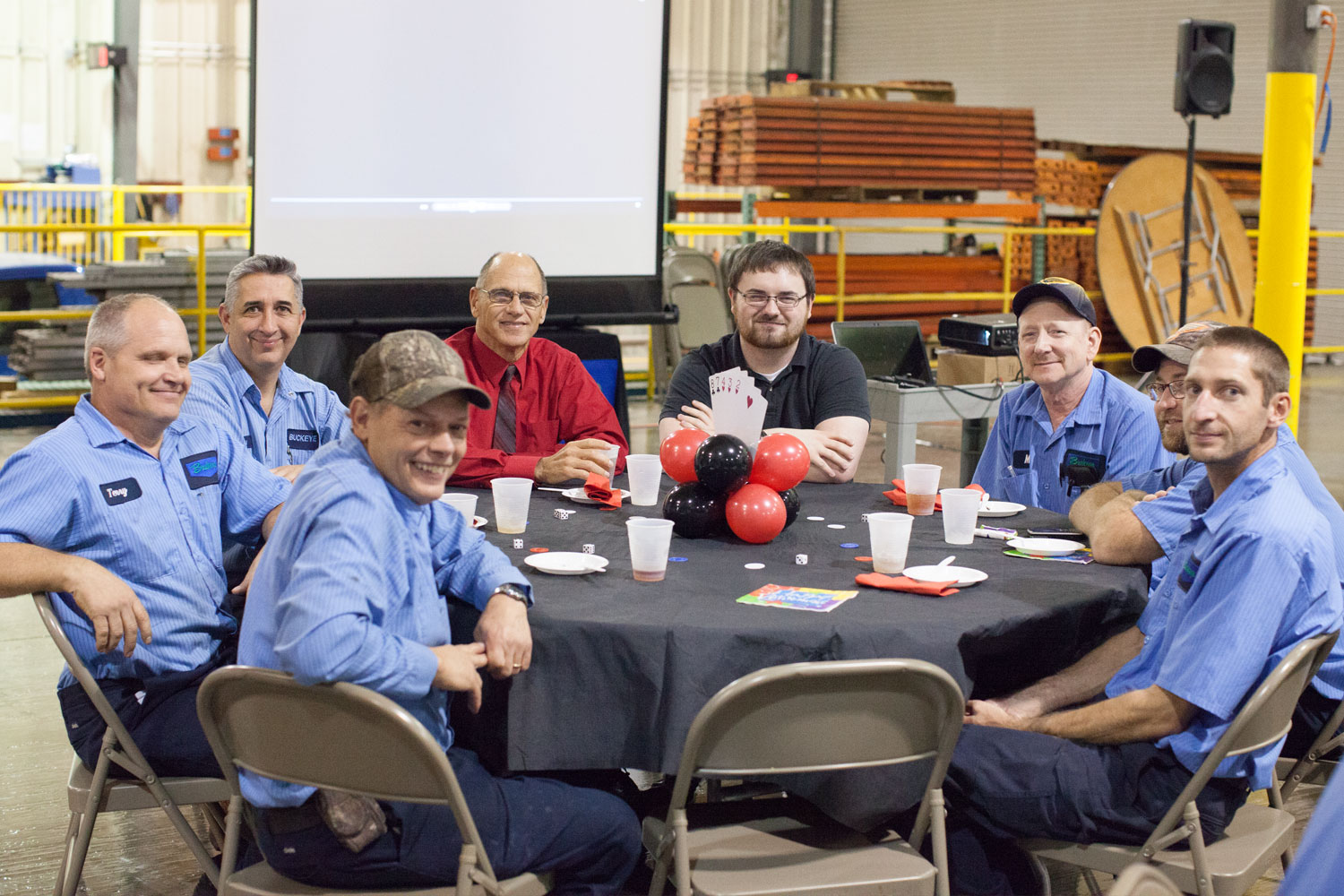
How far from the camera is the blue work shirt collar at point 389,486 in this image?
7.29 feet

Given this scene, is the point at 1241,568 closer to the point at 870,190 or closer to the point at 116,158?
the point at 870,190

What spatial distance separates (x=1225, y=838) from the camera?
94.4 inches

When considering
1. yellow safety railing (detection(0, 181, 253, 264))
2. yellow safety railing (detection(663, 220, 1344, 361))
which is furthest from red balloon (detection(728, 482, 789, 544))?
yellow safety railing (detection(0, 181, 253, 264))

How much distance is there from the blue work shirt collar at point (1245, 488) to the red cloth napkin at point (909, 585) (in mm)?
512

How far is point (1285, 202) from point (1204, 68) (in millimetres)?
1024

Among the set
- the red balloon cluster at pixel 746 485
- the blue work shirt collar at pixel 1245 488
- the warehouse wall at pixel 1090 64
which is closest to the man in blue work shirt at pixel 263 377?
the red balloon cluster at pixel 746 485

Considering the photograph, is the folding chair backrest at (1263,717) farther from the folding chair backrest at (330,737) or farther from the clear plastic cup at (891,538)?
the folding chair backrest at (330,737)

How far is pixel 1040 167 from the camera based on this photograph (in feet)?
42.7

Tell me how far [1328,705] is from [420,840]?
1914mm

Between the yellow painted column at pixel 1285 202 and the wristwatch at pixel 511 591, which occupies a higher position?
the yellow painted column at pixel 1285 202

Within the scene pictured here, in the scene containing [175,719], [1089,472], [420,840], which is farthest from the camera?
[1089,472]

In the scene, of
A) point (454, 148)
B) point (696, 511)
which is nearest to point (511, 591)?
point (696, 511)

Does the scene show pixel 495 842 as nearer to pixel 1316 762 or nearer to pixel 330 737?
pixel 330 737

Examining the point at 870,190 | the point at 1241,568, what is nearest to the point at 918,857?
the point at 1241,568
